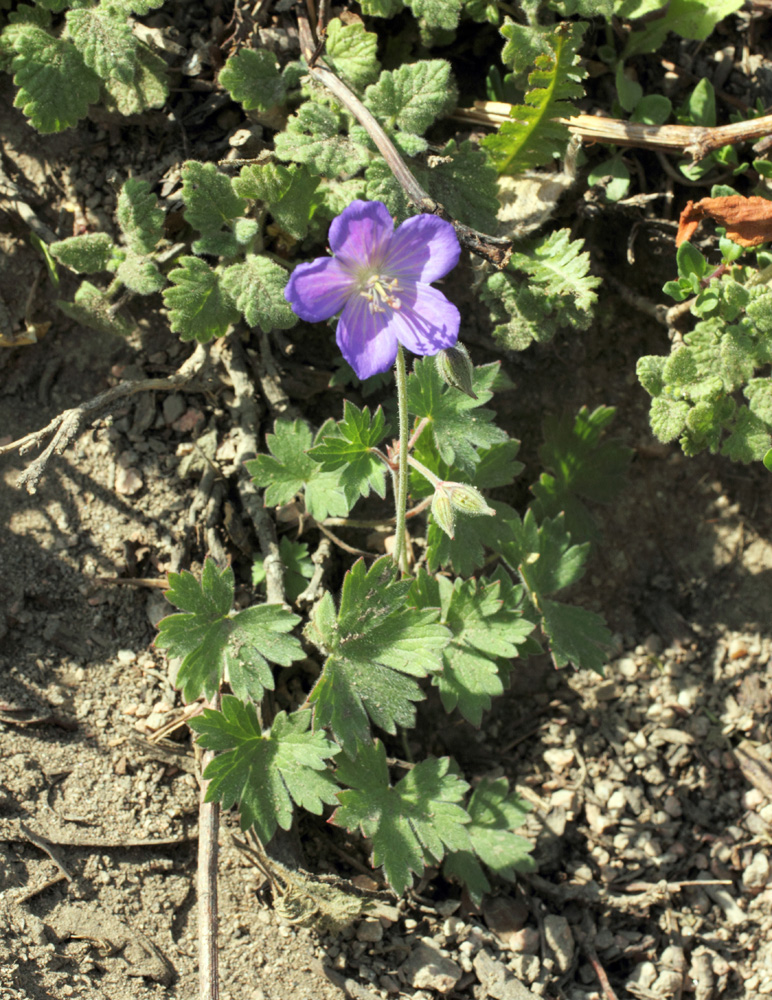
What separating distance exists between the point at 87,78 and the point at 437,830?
3.17m

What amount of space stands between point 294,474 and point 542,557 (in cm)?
110

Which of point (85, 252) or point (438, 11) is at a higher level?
point (438, 11)

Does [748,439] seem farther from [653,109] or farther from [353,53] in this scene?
[353,53]

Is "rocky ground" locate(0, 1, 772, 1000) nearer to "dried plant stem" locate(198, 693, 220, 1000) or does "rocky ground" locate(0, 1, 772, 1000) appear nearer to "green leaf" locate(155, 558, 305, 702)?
"dried plant stem" locate(198, 693, 220, 1000)

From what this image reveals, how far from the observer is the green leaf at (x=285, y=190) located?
118 inches

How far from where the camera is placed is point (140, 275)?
3129 millimetres

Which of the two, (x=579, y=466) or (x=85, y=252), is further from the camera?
(x=579, y=466)

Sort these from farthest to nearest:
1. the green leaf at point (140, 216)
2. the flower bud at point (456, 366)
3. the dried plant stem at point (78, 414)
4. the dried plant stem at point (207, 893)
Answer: the green leaf at point (140, 216)
the dried plant stem at point (78, 414)
the dried plant stem at point (207, 893)
the flower bud at point (456, 366)

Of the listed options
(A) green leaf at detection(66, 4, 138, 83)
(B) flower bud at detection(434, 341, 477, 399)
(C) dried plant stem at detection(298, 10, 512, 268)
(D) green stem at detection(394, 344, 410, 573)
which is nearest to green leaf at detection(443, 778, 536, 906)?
(D) green stem at detection(394, 344, 410, 573)

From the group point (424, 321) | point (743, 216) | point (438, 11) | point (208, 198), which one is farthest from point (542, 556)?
point (438, 11)

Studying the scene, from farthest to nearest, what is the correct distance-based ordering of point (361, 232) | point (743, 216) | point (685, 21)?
point (685, 21) → point (743, 216) → point (361, 232)

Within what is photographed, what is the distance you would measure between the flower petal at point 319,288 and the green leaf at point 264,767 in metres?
1.39

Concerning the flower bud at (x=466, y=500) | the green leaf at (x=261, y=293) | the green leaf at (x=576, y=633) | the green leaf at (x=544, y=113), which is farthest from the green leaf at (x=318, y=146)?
the green leaf at (x=576, y=633)

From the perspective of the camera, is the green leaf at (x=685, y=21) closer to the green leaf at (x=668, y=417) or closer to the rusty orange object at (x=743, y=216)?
the rusty orange object at (x=743, y=216)
